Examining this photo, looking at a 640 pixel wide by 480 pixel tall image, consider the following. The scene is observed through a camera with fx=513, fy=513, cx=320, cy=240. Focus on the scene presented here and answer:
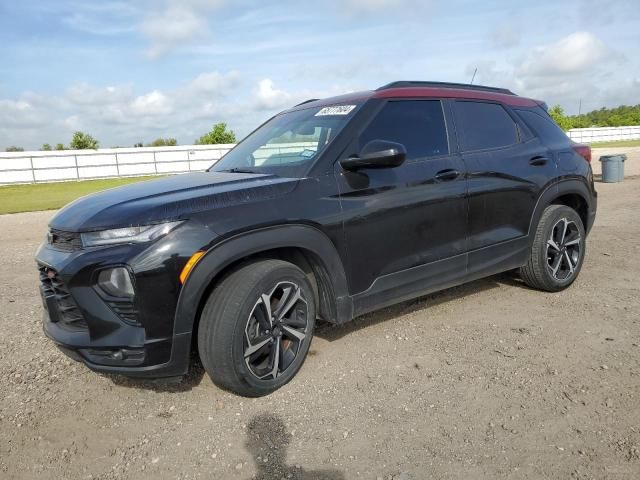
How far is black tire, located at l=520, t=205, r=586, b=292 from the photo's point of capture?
480cm

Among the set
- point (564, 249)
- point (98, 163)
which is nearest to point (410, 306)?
point (564, 249)

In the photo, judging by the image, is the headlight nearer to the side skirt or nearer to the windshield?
the windshield

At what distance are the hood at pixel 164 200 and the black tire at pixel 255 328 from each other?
1.47 feet

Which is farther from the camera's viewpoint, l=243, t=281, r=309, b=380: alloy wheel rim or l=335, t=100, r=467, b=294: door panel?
l=335, t=100, r=467, b=294: door panel

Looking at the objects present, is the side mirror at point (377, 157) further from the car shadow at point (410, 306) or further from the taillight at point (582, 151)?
the taillight at point (582, 151)

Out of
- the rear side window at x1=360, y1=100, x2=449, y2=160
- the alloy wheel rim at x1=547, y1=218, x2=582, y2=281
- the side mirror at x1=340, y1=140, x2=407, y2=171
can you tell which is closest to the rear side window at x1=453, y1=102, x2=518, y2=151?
the rear side window at x1=360, y1=100, x2=449, y2=160

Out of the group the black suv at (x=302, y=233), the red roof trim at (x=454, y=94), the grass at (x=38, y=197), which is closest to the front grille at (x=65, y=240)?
the black suv at (x=302, y=233)

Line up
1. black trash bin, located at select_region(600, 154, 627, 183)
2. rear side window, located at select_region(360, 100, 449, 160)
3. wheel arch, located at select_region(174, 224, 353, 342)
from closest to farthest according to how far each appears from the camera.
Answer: wheel arch, located at select_region(174, 224, 353, 342)
rear side window, located at select_region(360, 100, 449, 160)
black trash bin, located at select_region(600, 154, 627, 183)

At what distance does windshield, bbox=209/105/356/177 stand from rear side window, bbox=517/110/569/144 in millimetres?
2080

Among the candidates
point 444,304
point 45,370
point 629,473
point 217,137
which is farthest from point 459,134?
point 217,137

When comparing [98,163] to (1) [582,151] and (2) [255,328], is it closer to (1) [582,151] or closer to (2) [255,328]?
(1) [582,151]

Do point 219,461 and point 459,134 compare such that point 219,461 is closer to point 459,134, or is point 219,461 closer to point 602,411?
point 602,411

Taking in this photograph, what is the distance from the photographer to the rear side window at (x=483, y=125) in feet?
14.2

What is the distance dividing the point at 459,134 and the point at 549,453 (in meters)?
2.58
